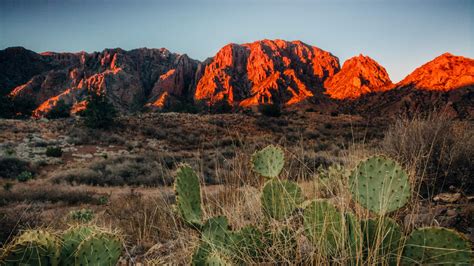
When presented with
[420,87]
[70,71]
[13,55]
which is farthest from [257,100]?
[13,55]

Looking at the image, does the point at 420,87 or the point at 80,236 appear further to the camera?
the point at 420,87

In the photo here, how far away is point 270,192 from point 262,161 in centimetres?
60

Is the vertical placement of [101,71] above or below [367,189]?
above

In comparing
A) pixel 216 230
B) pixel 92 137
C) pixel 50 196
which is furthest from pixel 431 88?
pixel 216 230

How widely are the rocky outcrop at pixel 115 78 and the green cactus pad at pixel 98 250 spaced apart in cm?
6921

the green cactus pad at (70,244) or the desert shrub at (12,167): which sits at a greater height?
the green cactus pad at (70,244)

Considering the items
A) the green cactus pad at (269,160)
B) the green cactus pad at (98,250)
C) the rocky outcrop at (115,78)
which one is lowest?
the green cactus pad at (98,250)

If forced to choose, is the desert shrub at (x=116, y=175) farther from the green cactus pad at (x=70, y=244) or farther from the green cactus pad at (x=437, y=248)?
the green cactus pad at (x=437, y=248)

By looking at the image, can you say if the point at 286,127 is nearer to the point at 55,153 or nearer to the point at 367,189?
the point at 55,153

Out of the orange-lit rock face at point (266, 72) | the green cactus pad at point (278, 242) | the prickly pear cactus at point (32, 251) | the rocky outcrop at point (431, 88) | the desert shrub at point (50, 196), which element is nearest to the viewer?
the prickly pear cactus at point (32, 251)

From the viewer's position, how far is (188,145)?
20.5 meters

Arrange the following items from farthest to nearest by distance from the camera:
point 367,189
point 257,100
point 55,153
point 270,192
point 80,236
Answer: point 257,100 → point 55,153 → point 270,192 → point 367,189 → point 80,236

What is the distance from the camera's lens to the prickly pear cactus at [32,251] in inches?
46.2

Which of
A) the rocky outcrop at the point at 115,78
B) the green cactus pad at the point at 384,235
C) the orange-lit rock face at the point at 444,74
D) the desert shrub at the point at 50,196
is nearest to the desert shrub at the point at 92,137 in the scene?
the desert shrub at the point at 50,196
